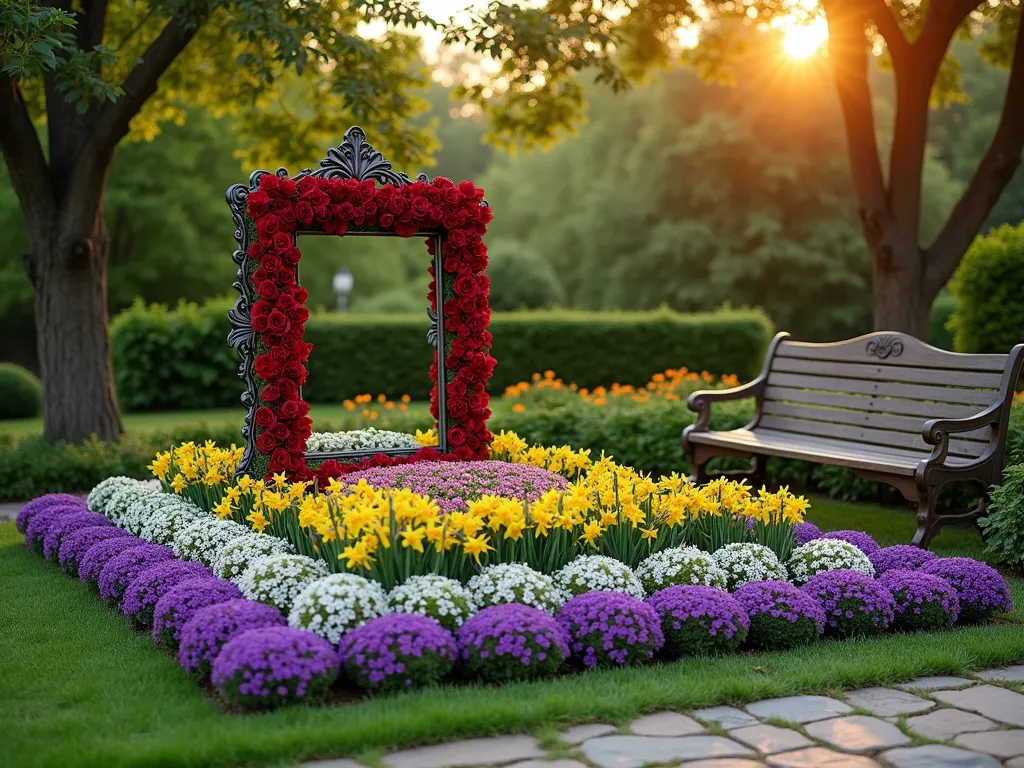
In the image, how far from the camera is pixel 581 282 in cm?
3619

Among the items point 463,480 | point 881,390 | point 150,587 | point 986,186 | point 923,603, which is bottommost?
point 923,603

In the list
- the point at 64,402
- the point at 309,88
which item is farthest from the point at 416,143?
the point at 64,402

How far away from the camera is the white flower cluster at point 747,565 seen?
4.99 m

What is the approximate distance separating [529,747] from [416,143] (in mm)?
8441

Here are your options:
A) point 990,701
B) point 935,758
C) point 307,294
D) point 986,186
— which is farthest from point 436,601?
point 986,186

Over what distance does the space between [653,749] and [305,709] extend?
46.5 inches

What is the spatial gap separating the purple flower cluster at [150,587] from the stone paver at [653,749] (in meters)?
2.21

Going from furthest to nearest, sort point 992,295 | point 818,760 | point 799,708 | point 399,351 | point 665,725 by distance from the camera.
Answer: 1. point 399,351
2. point 992,295
3. point 799,708
4. point 665,725
5. point 818,760

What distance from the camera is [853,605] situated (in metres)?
4.77

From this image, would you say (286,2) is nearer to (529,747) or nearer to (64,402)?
(64,402)

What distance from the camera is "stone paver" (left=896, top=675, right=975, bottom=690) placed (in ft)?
13.7

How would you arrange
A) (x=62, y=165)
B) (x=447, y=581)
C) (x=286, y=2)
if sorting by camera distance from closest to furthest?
(x=447, y=581)
(x=286, y=2)
(x=62, y=165)

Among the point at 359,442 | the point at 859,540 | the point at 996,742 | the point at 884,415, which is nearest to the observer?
the point at 996,742

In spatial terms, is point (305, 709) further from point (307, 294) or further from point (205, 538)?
point (307, 294)
